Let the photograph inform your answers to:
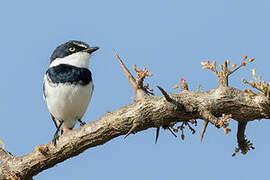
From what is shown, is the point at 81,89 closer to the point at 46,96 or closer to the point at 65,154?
the point at 46,96

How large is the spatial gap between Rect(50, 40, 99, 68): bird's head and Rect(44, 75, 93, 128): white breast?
0.55 metres

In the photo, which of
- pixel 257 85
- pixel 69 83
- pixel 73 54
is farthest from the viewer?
pixel 73 54

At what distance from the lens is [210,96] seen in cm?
473

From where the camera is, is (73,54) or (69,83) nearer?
(69,83)

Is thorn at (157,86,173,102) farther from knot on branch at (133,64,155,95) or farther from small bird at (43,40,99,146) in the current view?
small bird at (43,40,99,146)

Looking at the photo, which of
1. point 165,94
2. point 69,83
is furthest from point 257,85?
point 69,83

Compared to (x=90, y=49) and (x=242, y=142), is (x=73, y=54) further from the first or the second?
(x=242, y=142)

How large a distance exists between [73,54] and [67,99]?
113 centimetres

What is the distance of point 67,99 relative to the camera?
294 inches

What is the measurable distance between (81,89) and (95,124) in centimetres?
236

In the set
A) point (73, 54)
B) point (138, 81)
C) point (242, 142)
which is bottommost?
point (242, 142)

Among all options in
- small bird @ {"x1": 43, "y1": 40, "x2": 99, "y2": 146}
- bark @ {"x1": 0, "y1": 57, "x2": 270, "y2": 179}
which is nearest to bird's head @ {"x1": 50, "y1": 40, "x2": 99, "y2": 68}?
small bird @ {"x1": 43, "y1": 40, "x2": 99, "y2": 146}

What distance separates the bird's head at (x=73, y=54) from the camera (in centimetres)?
807

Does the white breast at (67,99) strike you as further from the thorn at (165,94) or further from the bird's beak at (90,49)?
the thorn at (165,94)
